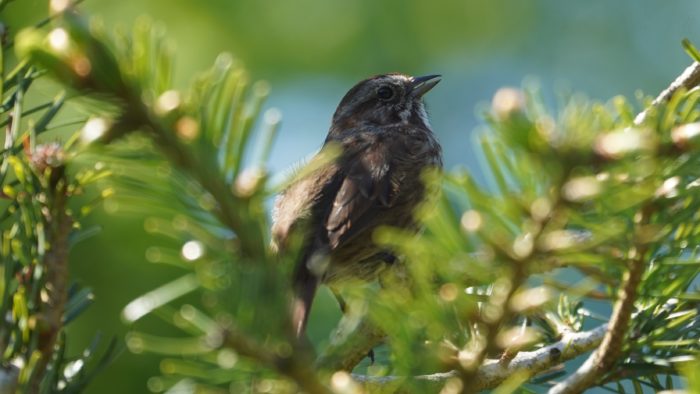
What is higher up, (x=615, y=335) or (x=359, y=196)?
(x=359, y=196)

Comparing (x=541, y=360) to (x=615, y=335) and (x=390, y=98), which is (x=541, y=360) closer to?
(x=615, y=335)

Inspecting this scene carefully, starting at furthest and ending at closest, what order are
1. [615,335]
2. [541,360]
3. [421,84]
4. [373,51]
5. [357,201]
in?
[373,51] < [421,84] < [357,201] < [541,360] < [615,335]

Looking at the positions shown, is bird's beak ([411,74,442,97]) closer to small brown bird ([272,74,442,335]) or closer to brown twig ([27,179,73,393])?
small brown bird ([272,74,442,335])

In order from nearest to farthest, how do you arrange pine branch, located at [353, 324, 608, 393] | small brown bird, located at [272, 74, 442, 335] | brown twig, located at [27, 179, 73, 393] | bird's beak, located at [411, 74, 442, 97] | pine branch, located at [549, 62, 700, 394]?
pine branch, located at [549, 62, 700, 394] → brown twig, located at [27, 179, 73, 393] → pine branch, located at [353, 324, 608, 393] → small brown bird, located at [272, 74, 442, 335] → bird's beak, located at [411, 74, 442, 97]

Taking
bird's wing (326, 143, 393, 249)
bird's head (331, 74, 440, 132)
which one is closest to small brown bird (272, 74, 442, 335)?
bird's wing (326, 143, 393, 249)

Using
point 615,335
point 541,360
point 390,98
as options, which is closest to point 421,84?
point 390,98

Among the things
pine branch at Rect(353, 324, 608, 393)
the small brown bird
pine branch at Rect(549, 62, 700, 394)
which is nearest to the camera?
pine branch at Rect(549, 62, 700, 394)

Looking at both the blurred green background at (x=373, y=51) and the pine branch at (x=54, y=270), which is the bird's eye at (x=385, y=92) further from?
the pine branch at (x=54, y=270)
